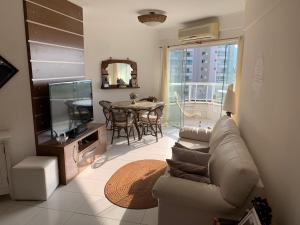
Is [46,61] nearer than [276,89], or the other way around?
[276,89]

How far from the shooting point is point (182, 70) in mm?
5844

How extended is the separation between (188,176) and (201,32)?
11.8 feet

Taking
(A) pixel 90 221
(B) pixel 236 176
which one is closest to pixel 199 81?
(A) pixel 90 221

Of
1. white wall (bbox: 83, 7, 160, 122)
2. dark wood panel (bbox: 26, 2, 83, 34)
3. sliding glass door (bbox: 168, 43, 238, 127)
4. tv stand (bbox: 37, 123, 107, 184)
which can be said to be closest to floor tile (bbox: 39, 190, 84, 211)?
tv stand (bbox: 37, 123, 107, 184)

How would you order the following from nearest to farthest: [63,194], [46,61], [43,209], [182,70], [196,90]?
[43,209] → [63,194] → [46,61] → [182,70] → [196,90]

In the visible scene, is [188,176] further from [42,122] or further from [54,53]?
[54,53]

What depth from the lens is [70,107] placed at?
10.7ft

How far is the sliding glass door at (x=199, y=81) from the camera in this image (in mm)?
5086

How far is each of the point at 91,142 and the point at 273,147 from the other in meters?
2.76

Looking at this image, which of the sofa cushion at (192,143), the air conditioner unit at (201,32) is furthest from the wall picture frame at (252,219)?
the air conditioner unit at (201,32)

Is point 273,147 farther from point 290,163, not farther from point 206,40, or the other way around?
point 206,40

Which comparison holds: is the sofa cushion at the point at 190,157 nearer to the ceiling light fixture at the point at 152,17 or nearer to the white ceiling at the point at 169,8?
the white ceiling at the point at 169,8

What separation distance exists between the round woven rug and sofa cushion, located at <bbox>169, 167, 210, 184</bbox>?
742 mm

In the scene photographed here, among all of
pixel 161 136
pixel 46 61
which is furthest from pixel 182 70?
pixel 46 61
